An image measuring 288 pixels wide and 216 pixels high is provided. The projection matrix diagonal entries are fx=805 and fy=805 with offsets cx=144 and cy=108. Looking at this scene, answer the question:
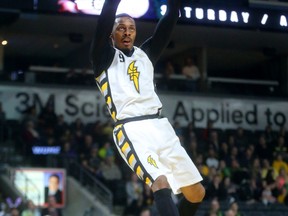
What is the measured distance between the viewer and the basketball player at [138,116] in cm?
563

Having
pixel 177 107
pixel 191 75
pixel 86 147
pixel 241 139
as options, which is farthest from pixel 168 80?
pixel 86 147

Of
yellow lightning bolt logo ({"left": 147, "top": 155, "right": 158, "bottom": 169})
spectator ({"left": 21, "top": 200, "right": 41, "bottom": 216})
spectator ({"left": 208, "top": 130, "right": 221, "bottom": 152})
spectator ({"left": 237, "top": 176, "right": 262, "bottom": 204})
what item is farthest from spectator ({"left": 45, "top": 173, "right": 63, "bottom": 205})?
yellow lightning bolt logo ({"left": 147, "top": 155, "right": 158, "bottom": 169})

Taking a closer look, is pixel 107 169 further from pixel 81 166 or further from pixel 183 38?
pixel 183 38

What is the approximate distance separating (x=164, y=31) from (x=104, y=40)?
607 millimetres

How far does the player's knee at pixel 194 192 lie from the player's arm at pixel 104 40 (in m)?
1.07

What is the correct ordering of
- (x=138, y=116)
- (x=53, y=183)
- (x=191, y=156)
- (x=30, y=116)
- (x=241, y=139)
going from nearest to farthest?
(x=138, y=116) < (x=53, y=183) < (x=191, y=156) < (x=30, y=116) < (x=241, y=139)

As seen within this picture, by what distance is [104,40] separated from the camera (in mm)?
5707

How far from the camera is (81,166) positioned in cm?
1667

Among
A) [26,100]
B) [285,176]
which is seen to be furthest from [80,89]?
[285,176]

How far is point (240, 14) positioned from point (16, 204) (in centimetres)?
536

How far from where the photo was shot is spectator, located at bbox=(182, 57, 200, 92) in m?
21.9

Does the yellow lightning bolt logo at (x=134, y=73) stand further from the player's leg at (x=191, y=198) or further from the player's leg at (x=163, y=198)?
the player's leg at (x=191, y=198)

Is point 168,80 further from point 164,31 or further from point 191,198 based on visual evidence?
point 191,198

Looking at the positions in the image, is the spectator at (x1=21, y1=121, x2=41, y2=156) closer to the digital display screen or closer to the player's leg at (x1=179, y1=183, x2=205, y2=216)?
the digital display screen
